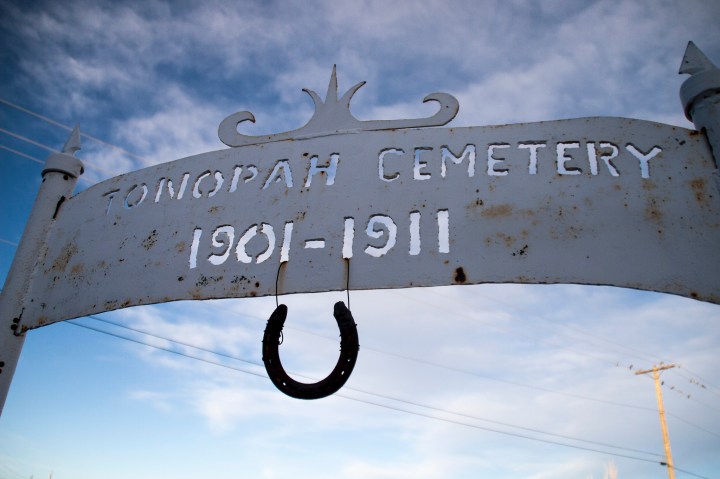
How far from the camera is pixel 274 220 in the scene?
1.88m

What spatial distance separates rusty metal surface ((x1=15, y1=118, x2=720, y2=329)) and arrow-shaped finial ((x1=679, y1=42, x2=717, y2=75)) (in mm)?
228

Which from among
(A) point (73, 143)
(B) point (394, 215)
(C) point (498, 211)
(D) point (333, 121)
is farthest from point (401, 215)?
(A) point (73, 143)

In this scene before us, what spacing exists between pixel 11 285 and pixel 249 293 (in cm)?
119

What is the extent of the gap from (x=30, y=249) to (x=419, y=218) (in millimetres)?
1773

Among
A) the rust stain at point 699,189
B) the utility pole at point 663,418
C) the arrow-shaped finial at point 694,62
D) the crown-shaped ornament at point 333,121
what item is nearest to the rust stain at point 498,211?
the crown-shaped ornament at point 333,121

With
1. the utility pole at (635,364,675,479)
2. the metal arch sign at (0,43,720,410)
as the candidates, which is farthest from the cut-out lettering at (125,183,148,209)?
the utility pole at (635,364,675,479)

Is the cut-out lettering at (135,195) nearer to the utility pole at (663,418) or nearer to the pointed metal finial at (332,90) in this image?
the pointed metal finial at (332,90)

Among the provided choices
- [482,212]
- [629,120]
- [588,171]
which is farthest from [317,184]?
[629,120]

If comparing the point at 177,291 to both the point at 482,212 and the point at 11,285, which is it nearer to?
the point at 11,285

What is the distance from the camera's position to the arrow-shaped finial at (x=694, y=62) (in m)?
1.72

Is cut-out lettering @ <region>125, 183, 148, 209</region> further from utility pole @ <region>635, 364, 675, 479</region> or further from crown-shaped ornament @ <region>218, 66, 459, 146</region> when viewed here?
utility pole @ <region>635, 364, 675, 479</region>

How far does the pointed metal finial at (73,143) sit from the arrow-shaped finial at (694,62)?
2.65m

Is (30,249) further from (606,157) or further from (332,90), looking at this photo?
(606,157)

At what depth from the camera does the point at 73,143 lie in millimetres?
2490
